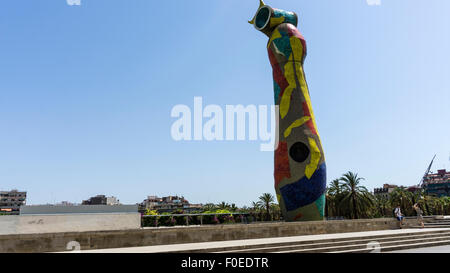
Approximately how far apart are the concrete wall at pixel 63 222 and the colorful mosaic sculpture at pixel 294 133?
1230 centimetres

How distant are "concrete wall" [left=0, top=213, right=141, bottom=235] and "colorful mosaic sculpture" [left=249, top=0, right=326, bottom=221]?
12.3 m

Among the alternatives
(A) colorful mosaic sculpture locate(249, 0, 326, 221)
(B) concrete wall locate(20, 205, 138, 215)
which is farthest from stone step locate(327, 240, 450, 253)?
(B) concrete wall locate(20, 205, 138, 215)

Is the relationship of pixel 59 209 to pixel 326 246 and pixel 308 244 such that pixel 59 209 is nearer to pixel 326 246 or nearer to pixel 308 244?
pixel 308 244

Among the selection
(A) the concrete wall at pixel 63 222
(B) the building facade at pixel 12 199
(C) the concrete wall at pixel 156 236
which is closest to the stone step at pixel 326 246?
(C) the concrete wall at pixel 156 236

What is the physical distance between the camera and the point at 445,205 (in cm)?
5734

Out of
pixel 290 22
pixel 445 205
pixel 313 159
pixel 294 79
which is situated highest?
pixel 290 22

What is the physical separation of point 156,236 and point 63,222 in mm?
15618

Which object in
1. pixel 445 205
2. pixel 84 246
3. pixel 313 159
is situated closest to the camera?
pixel 84 246

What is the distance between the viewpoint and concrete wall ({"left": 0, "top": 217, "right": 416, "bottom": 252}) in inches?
361

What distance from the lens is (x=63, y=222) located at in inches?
909
